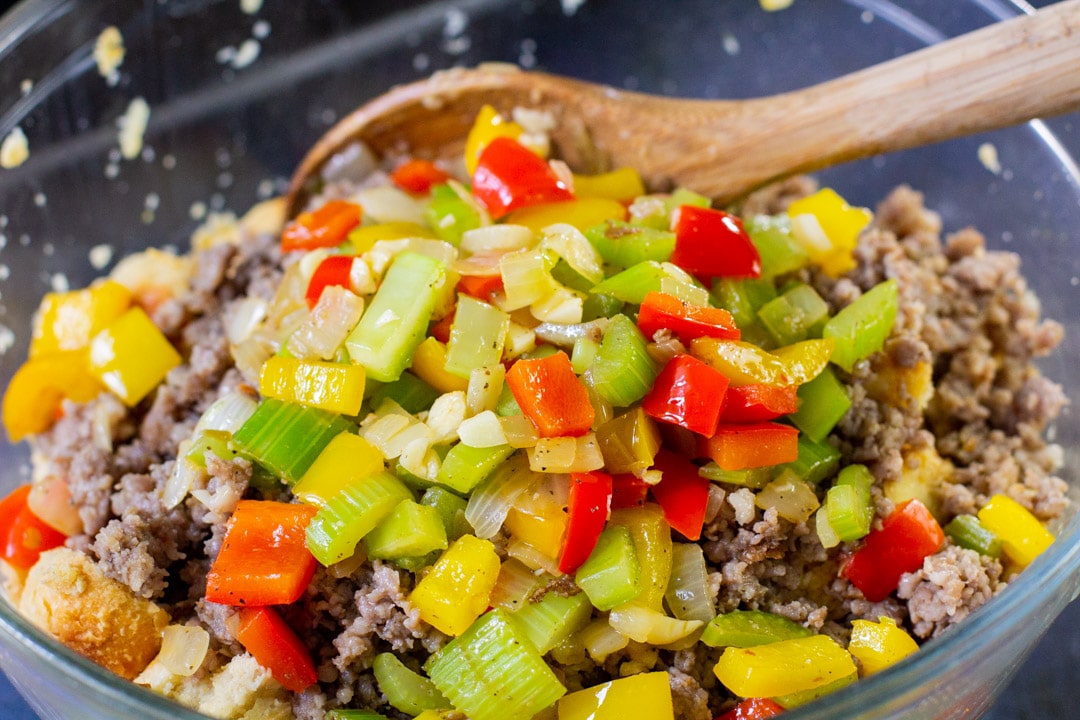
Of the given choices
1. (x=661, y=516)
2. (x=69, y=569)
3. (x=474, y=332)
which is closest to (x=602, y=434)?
(x=661, y=516)

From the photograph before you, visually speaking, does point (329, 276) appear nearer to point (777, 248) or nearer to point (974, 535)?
point (777, 248)

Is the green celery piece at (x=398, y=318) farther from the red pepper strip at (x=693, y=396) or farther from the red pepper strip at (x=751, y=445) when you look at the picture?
the red pepper strip at (x=751, y=445)

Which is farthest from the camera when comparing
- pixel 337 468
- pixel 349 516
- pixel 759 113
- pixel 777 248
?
pixel 759 113

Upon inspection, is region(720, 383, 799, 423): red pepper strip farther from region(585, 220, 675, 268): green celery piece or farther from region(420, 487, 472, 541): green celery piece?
region(420, 487, 472, 541): green celery piece

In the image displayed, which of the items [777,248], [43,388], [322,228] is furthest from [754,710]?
[43,388]

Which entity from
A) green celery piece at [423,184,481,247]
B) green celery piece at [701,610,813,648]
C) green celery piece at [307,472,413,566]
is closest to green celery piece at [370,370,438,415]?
green celery piece at [307,472,413,566]

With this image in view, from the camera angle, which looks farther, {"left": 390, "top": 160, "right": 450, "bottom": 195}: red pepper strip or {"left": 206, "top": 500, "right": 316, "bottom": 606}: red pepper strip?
{"left": 390, "top": 160, "right": 450, "bottom": 195}: red pepper strip

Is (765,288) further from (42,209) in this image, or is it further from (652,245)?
(42,209)

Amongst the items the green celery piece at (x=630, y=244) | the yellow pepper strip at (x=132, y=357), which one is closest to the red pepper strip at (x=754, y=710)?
the green celery piece at (x=630, y=244)
